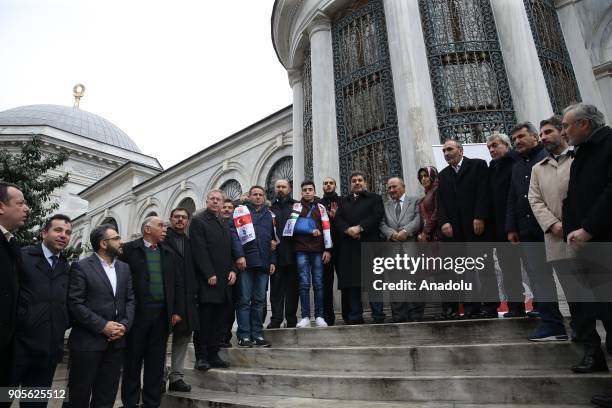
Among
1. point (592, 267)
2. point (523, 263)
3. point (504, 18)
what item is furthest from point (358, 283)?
point (504, 18)

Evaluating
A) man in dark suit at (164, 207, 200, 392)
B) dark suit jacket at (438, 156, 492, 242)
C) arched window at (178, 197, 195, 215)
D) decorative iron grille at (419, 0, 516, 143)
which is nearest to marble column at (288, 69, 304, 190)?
decorative iron grille at (419, 0, 516, 143)

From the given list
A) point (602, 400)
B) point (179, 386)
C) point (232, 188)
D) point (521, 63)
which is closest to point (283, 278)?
point (179, 386)

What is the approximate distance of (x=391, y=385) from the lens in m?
3.08

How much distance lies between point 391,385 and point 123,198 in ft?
76.0

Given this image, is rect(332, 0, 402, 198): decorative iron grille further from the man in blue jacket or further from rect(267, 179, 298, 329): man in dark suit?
the man in blue jacket

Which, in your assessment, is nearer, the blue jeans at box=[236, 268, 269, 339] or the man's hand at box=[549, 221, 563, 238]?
the man's hand at box=[549, 221, 563, 238]

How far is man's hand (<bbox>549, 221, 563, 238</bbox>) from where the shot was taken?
3.05 meters

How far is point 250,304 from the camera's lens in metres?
4.78

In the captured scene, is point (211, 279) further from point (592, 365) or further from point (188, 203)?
point (188, 203)

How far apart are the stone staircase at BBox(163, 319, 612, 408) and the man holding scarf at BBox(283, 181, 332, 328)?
1.93 ft

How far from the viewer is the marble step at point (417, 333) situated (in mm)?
3771

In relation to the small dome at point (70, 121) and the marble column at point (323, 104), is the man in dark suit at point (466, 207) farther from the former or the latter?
the small dome at point (70, 121)

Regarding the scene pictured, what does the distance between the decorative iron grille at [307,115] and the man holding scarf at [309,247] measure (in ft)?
13.2

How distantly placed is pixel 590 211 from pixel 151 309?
3.64m
